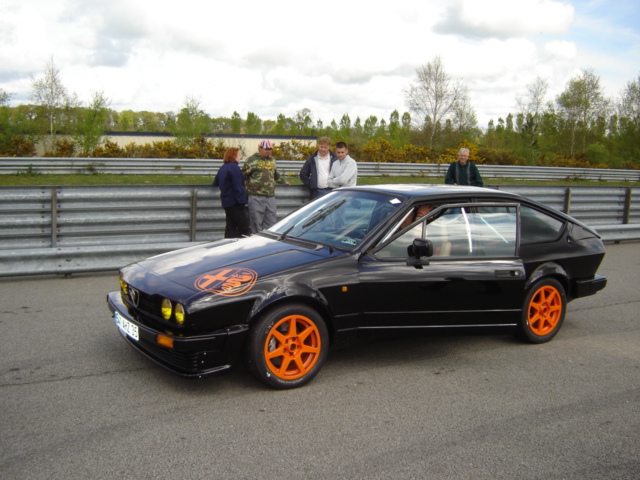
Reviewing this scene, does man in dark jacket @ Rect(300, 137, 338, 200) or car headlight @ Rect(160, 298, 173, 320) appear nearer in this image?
car headlight @ Rect(160, 298, 173, 320)

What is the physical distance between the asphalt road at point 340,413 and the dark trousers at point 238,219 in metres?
3.73

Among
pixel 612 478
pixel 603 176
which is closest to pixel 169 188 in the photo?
pixel 612 478

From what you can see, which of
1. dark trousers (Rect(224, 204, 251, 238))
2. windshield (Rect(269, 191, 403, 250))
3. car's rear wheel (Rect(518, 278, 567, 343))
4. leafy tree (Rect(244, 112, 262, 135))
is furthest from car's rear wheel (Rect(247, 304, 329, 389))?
leafy tree (Rect(244, 112, 262, 135))

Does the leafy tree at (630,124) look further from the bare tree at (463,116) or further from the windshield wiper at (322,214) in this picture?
the windshield wiper at (322,214)

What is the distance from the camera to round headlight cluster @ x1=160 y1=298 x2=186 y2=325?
12.4 ft

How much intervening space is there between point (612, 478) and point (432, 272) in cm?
198

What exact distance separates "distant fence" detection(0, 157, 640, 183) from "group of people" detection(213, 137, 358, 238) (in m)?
17.0

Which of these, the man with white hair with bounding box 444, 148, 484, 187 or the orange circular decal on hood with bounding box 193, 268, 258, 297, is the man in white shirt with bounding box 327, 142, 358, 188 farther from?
the orange circular decal on hood with bounding box 193, 268, 258, 297

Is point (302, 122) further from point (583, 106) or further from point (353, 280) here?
point (353, 280)

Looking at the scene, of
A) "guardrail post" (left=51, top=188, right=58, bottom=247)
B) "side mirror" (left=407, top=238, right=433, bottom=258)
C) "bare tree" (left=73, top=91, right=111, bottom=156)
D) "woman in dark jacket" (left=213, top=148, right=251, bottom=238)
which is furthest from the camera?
"bare tree" (left=73, top=91, right=111, bottom=156)

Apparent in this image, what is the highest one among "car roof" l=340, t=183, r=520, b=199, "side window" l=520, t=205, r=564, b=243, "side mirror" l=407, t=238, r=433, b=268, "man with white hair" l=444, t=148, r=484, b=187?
"man with white hair" l=444, t=148, r=484, b=187

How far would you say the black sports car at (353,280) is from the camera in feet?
12.8

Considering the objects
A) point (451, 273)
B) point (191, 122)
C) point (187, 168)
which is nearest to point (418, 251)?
point (451, 273)

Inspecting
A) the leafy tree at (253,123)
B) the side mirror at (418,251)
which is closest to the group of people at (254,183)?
the side mirror at (418,251)
